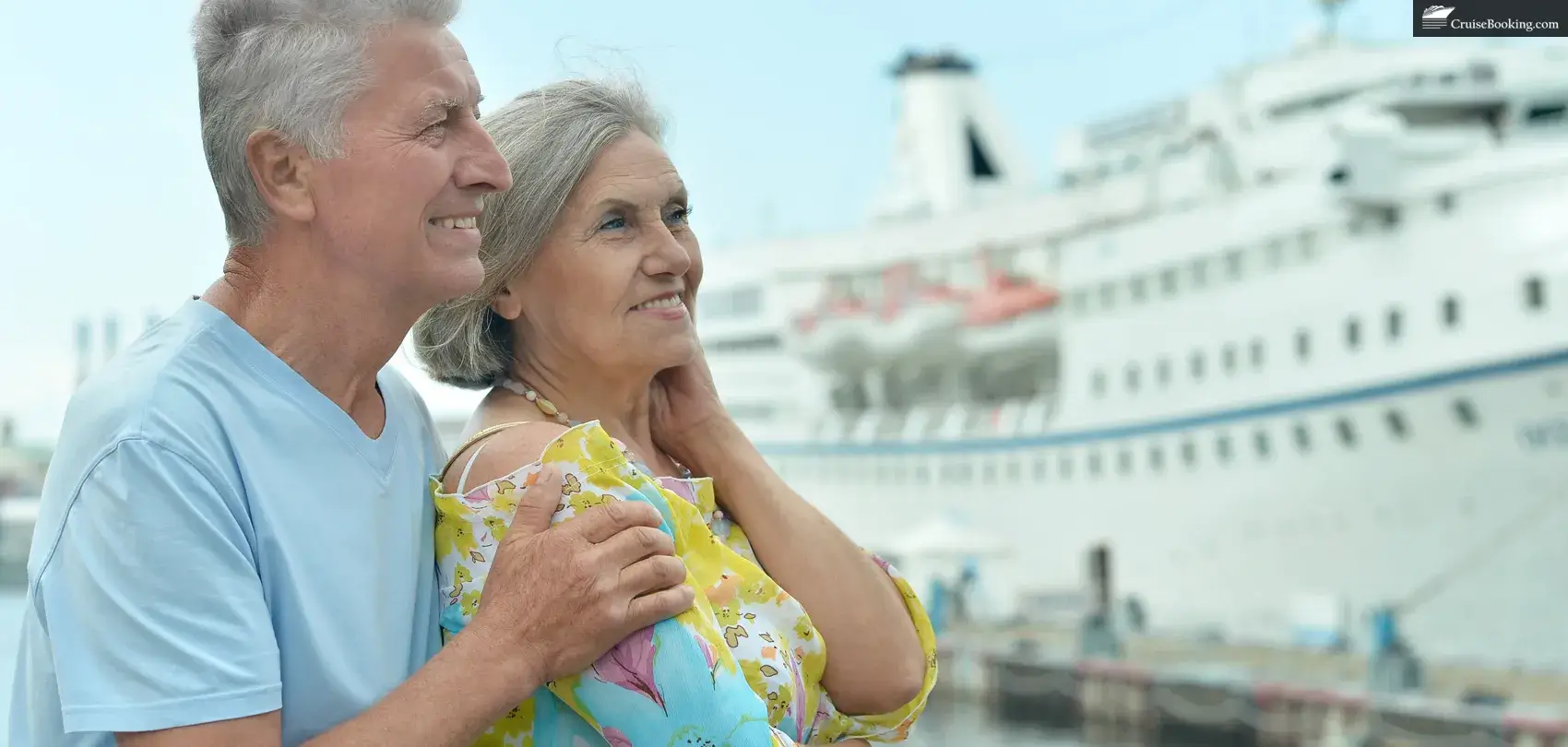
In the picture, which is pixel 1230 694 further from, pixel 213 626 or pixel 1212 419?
pixel 213 626

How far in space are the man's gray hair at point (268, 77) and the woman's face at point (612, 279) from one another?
32cm

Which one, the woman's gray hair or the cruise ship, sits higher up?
the woman's gray hair

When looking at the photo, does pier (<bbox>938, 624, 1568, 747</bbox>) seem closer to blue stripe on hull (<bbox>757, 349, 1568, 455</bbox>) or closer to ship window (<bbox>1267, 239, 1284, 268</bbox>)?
blue stripe on hull (<bbox>757, 349, 1568, 455</bbox>)

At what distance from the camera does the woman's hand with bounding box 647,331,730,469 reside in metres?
1.72

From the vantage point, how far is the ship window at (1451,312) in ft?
42.8

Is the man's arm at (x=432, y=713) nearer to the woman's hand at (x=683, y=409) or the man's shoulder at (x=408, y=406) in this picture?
the man's shoulder at (x=408, y=406)

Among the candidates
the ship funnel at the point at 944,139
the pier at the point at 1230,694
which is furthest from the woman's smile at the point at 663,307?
the ship funnel at the point at 944,139

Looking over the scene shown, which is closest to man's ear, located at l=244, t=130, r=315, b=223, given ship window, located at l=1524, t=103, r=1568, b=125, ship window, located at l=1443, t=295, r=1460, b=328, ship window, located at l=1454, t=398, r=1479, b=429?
ship window, located at l=1443, t=295, r=1460, b=328

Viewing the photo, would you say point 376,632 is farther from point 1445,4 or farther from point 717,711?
point 1445,4

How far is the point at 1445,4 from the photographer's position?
5168 mm

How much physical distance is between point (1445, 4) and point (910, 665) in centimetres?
434

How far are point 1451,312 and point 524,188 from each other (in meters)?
13.0

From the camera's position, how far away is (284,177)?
1313 mm

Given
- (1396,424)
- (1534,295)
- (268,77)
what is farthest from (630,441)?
(1396,424)
